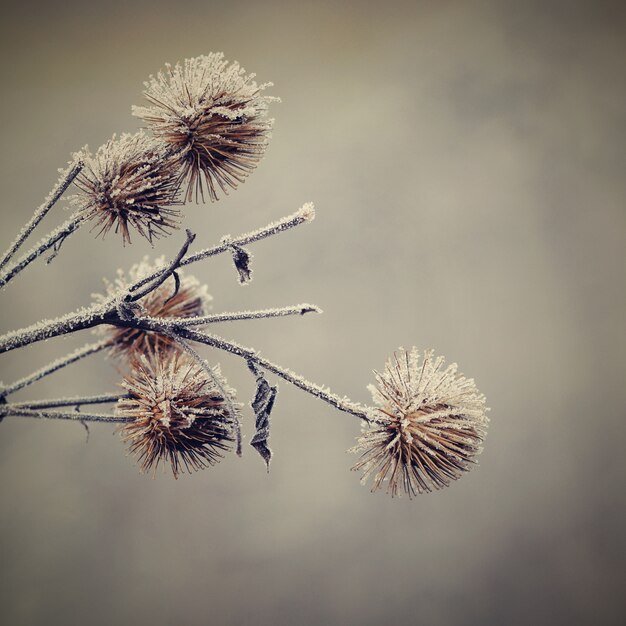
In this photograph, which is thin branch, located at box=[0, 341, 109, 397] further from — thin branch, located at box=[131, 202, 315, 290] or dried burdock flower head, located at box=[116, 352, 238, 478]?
thin branch, located at box=[131, 202, 315, 290]

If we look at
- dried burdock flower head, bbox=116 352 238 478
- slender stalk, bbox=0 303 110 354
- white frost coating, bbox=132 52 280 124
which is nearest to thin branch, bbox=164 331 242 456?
dried burdock flower head, bbox=116 352 238 478

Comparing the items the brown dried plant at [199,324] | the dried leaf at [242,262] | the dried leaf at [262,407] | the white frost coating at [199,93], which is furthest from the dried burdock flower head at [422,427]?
the white frost coating at [199,93]

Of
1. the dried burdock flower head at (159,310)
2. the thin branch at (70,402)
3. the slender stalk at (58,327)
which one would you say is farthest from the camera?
the dried burdock flower head at (159,310)

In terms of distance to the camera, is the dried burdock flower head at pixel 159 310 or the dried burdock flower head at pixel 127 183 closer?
the dried burdock flower head at pixel 127 183

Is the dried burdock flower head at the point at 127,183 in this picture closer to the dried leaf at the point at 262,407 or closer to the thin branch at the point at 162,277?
the thin branch at the point at 162,277

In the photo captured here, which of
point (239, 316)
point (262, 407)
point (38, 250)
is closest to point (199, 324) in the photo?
point (239, 316)

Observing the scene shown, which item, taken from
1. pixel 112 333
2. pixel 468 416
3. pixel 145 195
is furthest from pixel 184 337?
pixel 468 416
